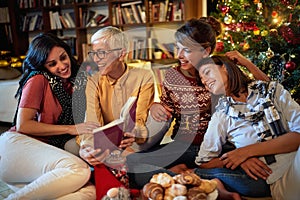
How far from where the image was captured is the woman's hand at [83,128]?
152 centimetres

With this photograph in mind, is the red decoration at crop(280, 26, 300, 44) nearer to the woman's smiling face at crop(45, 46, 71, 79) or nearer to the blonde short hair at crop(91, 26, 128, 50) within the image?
the blonde short hair at crop(91, 26, 128, 50)

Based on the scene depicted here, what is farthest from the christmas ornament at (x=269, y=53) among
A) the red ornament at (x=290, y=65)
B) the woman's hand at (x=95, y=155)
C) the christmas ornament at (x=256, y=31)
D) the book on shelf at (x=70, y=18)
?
the book on shelf at (x=70, y=18)

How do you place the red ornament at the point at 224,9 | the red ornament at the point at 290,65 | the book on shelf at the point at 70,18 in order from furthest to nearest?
the book on shelf at the point at 70,18 → the red ornament at the point at 224,9 → the red ornament at the point at 290,65

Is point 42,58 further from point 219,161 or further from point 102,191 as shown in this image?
point 219,161

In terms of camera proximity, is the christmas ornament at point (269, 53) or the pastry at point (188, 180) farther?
the christmas ornament at point (269, 53)

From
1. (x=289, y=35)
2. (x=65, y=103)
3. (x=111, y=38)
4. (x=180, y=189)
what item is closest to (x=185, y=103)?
(x=111, y=38)

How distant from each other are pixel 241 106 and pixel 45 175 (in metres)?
0.85

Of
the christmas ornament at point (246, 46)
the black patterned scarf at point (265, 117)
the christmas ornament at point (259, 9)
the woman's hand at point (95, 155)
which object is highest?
the christmas ornament at point (259, 9)

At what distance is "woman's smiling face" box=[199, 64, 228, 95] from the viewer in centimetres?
135

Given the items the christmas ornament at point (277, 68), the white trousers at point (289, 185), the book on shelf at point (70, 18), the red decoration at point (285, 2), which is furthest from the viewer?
the book on shelf at point (70, 18)

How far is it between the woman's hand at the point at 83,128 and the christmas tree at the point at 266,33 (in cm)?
134

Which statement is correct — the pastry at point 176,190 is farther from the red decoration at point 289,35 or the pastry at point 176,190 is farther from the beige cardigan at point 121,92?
the red decoration at point 289,35

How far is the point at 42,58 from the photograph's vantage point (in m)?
1.59

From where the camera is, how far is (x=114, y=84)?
5.31 feet
